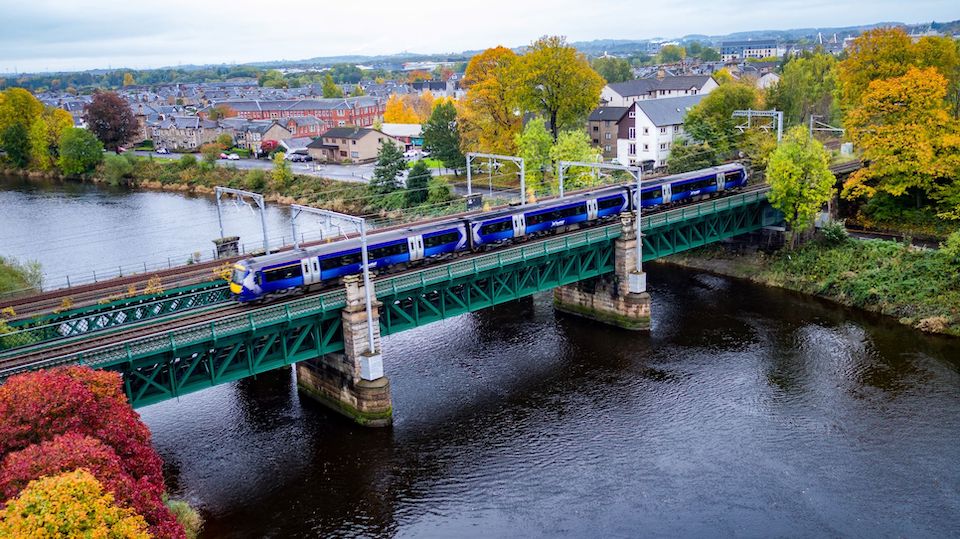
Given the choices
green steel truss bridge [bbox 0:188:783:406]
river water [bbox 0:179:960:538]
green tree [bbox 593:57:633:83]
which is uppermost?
green tree [bbox 593:57:633:83]

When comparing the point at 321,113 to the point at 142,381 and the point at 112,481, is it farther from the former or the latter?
the point at 112,481

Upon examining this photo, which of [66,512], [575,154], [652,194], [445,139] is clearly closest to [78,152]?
[445,139]

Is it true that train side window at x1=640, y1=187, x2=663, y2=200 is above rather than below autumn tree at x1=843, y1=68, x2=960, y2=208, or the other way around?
below

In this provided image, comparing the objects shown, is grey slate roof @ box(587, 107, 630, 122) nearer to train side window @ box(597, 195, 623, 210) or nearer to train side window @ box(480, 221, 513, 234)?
train side window @ box(597, 195, 623, 210)

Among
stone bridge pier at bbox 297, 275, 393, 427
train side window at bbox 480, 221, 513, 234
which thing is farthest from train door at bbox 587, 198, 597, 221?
stone bridge pier at bbox 297, 275, 393, 427

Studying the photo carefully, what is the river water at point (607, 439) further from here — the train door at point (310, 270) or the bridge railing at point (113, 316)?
the train door at point (310, 270)

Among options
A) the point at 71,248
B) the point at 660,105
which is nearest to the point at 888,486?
the point at 660,105
